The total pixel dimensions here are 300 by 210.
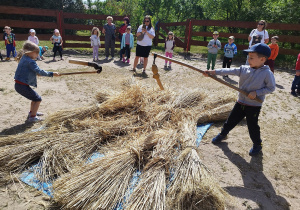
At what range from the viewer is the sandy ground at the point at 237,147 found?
2.43 metres

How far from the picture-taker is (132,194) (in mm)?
2168

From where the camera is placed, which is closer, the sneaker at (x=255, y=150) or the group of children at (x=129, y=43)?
the sneaker at (x=255, y=150)

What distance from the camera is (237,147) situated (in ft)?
11.4

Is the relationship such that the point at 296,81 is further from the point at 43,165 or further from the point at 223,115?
the point at 43,165

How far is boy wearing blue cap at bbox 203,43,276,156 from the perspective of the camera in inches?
116

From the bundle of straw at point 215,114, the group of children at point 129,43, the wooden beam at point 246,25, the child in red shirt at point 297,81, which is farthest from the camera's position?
the wooden beam at point 246,25

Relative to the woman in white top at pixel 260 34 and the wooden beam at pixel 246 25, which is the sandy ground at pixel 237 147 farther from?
the wooden beam at pixel 246 25

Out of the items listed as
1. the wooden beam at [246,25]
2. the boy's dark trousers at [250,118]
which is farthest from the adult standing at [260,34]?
the wooden beam at [246,25]

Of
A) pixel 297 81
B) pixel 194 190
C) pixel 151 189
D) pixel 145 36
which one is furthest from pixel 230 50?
pixel 151 189

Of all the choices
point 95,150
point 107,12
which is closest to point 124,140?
point 95,150

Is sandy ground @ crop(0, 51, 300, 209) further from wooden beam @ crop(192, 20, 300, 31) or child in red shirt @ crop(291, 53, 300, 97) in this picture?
wooden beam @ crop(192, 20, 300, 31)

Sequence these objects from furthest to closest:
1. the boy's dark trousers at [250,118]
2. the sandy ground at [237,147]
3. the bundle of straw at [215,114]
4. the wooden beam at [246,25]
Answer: the wooden beam at [246,25]
the bundle of straw at [215,114]
the boy's dark trousers at [250,118]
the sandy ground at [237,147]

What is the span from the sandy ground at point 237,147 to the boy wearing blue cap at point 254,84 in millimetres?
317

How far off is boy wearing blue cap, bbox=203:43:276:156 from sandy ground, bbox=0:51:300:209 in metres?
0.32
